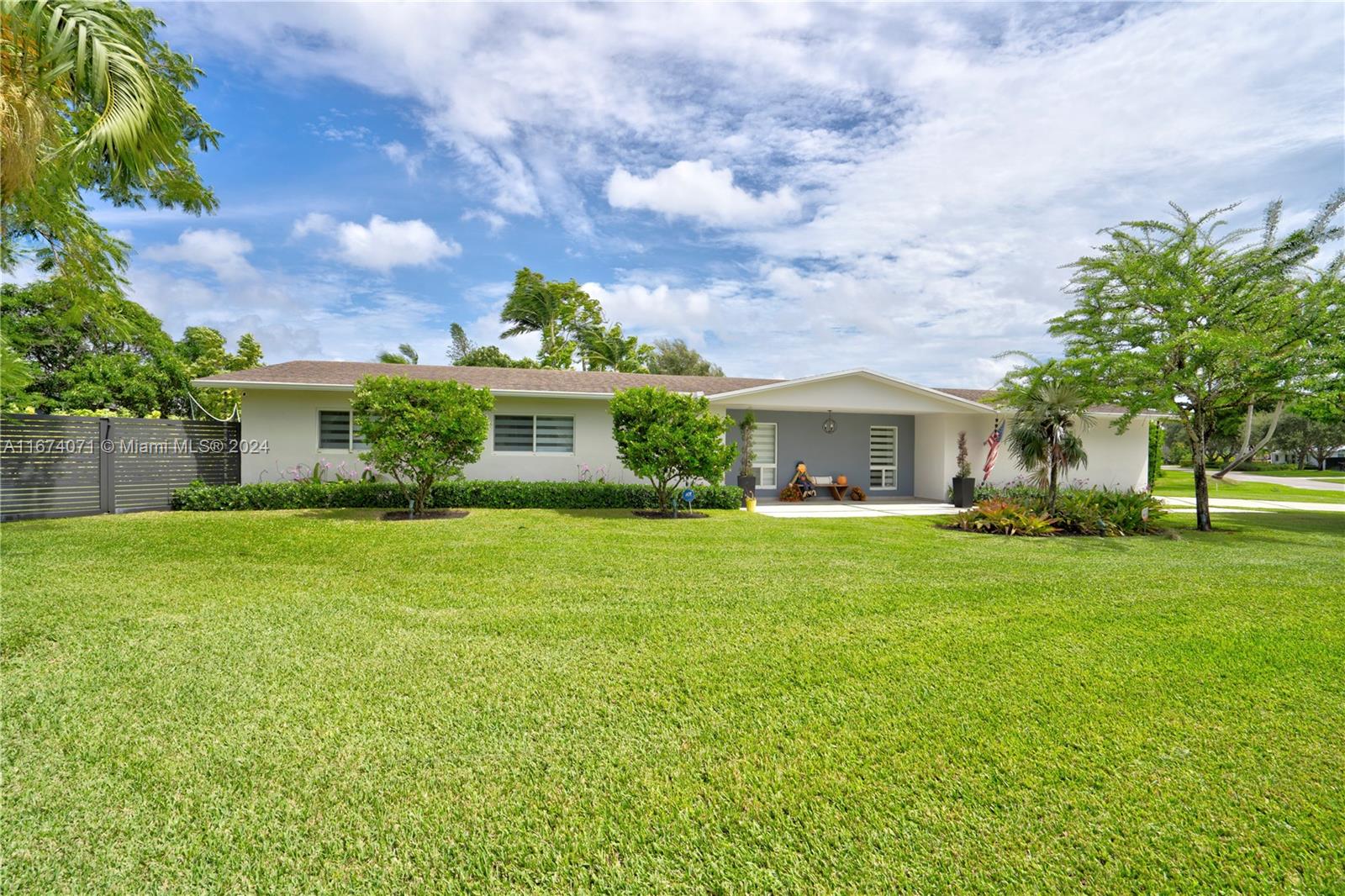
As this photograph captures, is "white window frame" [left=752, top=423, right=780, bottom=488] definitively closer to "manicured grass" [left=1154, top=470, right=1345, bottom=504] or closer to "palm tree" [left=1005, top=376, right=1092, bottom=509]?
"palm tree" [left=1005, top=376, right=1092, bottom=509]

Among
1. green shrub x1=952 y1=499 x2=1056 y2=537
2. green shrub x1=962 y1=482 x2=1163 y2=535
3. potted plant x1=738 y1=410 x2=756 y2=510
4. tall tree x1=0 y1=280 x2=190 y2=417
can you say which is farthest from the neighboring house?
tall tree x1=0 y1=280 x2=190 y2=417

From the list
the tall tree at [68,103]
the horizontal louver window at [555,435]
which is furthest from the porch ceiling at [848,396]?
the tall tree at [68,103]

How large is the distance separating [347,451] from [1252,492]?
33.4 m

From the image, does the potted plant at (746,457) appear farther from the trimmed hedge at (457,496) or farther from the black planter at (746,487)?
the trimmed hedge at (457,496)

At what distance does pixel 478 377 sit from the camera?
634 inches

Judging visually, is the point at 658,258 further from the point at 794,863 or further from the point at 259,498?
the point at 794,863

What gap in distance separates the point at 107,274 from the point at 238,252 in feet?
31.6

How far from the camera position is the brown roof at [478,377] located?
13.3 meters

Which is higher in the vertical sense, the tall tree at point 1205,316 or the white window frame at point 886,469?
the tall tree at point 1205,316

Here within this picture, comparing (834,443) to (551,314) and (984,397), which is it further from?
(551,314)

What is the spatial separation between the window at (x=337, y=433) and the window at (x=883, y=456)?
46.1 feet

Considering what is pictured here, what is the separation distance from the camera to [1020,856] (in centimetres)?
243

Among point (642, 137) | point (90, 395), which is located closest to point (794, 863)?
point (642, 137)

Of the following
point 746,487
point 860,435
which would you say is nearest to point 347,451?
point 746,487
